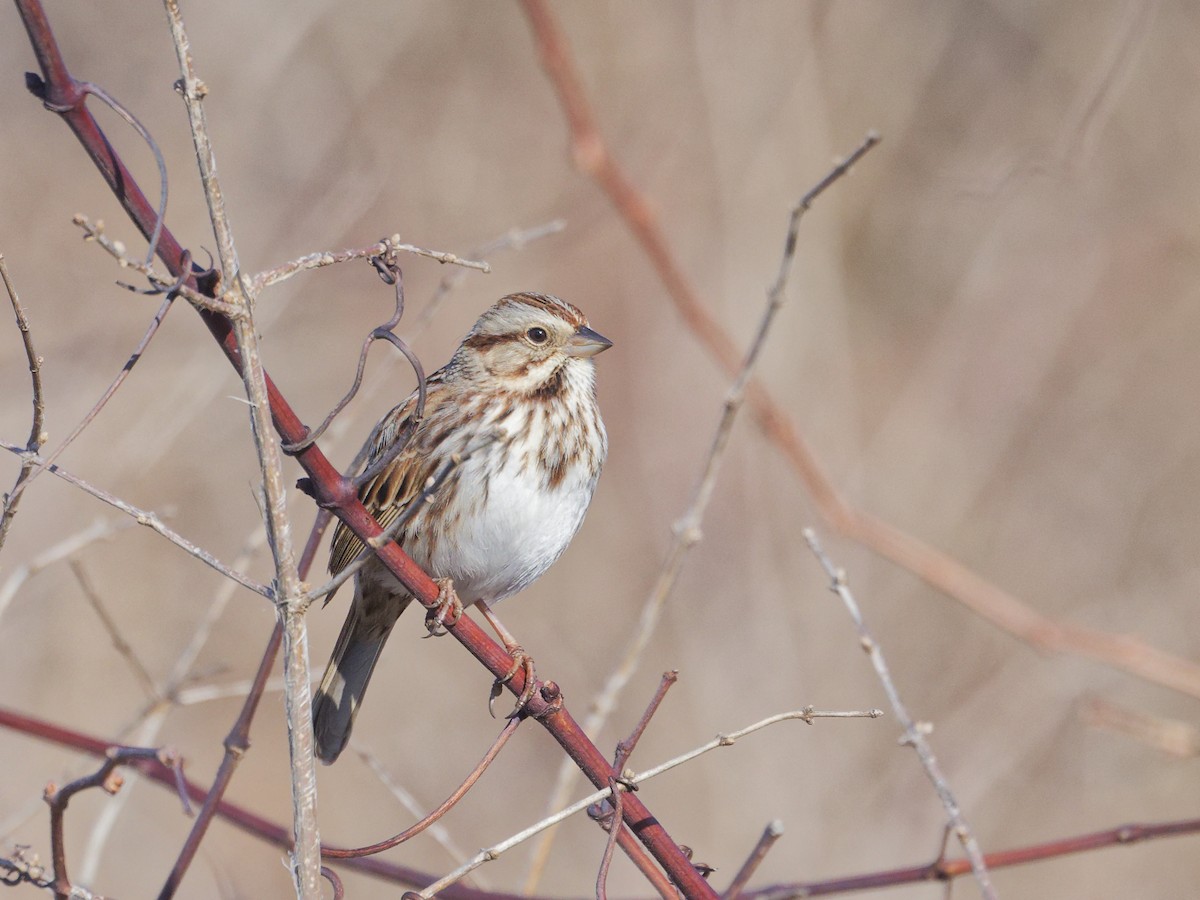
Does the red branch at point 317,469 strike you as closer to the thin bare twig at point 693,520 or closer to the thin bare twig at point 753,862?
the thin bare twig at point 753,862

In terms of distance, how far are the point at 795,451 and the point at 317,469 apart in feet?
6.94

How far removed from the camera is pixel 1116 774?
587 centimetres

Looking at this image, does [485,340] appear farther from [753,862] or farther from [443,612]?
[753,862]

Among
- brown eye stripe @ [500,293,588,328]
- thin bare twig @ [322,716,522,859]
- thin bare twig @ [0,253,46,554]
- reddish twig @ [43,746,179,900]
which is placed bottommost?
thin bare twig @ [322,716,522,859]

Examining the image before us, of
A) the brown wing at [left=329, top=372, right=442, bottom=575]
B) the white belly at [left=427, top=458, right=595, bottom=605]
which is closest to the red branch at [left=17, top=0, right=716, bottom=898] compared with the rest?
the white belly at [left=427, top=458, right=595, bottom=605]

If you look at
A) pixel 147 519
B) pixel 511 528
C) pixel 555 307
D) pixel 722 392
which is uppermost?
pixel 722 392

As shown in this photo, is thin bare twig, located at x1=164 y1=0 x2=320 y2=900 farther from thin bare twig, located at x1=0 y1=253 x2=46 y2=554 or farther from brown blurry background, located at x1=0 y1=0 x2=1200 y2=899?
brown blurry background, located at x1=0 y1=0 x2=1200 y2=899

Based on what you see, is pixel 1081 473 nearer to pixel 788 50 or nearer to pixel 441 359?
pixel 788 50

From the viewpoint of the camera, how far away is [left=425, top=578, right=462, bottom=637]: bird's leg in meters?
2.20

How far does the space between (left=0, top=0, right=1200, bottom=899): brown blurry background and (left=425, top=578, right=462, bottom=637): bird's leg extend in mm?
2843

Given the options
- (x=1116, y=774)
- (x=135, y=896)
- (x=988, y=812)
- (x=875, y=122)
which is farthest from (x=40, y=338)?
(x=1116, y=774)

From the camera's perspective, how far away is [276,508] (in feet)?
5.55

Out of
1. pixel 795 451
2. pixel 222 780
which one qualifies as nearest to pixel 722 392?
pixel 795 451

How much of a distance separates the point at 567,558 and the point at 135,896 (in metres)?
2.98
